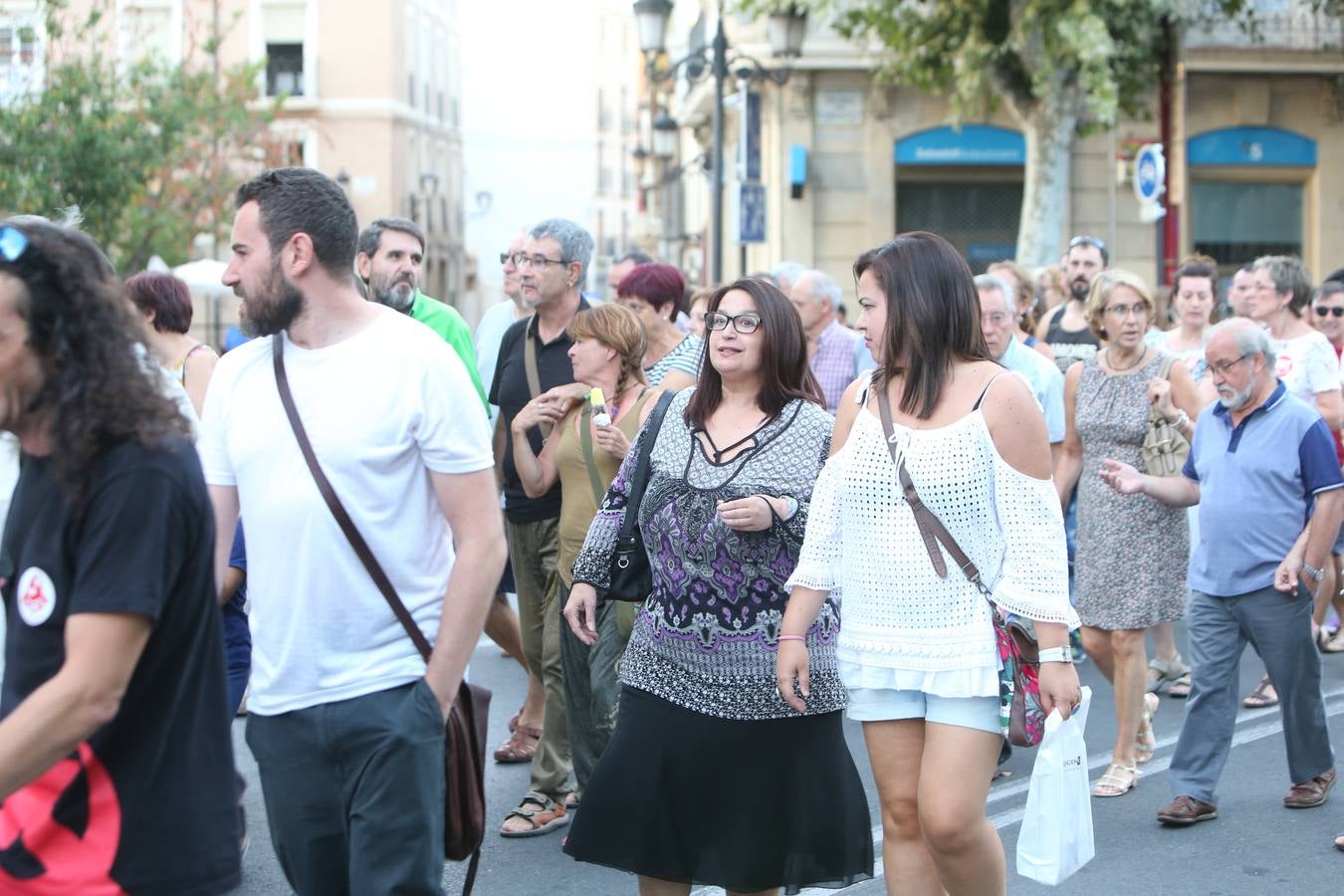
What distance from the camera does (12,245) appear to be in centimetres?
268

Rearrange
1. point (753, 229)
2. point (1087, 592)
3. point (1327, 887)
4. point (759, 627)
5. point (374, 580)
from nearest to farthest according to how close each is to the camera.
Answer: point (374, 580) → point (759, 627) → point (1327, 887) → point (1087, 592) → point (753, 229)

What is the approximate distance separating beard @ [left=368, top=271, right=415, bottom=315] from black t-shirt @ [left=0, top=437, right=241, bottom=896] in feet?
13.7

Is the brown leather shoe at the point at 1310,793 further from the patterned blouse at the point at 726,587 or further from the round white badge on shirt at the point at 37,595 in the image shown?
the round white badge on shirt at the point at 37,595

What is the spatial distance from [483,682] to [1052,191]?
47.1 feet

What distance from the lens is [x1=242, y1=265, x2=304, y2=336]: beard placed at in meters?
3.50

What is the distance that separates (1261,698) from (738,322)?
15.1 ft

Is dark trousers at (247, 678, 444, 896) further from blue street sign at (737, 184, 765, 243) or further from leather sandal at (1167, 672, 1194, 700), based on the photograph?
blue street sign at (737, 184, 765, 243)

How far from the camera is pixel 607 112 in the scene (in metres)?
75.4

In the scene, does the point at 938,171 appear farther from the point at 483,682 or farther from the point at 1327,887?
the point at 1327,887

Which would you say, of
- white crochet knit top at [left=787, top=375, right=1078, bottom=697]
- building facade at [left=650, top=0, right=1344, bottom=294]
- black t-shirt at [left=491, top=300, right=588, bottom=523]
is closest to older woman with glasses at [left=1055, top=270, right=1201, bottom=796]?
black t-shirt at [left=491, top=300, right=588, bottom=523]

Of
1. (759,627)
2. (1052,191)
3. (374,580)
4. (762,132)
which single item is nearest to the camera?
(374,580)

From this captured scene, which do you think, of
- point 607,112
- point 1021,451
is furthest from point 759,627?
point 607,112

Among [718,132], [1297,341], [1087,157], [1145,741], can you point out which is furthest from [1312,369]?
[1087,157]

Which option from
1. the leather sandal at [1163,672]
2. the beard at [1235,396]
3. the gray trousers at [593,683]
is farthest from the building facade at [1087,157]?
the gray trousers at [593,683]
